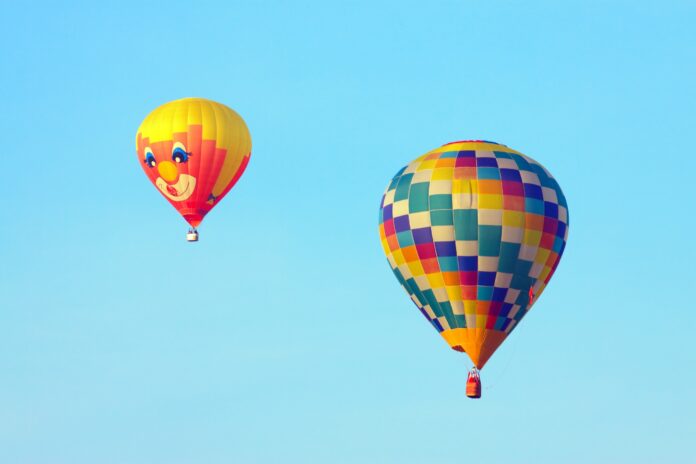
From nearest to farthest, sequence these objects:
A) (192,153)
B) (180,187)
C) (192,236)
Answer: (192,153), (180,187), (192,236)

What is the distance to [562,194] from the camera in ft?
194

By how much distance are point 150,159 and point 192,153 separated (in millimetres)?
1641

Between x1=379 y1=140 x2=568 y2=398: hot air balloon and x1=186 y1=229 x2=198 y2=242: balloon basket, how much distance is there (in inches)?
371

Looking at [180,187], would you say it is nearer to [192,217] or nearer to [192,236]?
[192,217]

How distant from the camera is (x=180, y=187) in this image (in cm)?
6481

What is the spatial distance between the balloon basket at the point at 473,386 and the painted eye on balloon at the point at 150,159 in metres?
14.2

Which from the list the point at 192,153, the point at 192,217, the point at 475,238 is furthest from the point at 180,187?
the point at 475,238

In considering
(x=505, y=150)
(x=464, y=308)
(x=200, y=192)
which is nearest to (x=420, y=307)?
(x=464, y=308)

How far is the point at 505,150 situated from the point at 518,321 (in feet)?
17.1

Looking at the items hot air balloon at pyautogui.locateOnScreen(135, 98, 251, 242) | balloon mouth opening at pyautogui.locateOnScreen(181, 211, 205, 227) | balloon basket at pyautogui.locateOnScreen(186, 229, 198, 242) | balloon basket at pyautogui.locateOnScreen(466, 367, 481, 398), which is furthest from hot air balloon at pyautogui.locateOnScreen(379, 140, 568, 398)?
balloon basket at pyautogui.locateOnScreen(186, 229, 198, 242)

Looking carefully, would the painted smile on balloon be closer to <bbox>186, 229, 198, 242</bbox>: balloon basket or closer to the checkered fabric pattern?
<bbox>186, 229, 198, 242</bbox>: balloon basket

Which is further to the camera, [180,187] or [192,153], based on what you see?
[180,187]

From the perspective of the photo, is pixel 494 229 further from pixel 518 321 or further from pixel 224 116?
pixel 224 116

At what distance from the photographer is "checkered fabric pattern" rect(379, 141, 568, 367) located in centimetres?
5725
